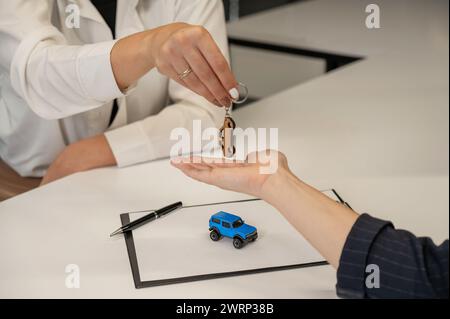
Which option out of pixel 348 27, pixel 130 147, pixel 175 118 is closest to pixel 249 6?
pixel 348 27

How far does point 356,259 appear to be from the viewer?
0.84 m

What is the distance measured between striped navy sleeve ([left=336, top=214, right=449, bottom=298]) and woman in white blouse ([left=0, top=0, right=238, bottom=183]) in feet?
1.30

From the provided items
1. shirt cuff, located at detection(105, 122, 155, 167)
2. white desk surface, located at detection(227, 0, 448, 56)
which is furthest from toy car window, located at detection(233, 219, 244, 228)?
white desk surface, located at detection(227, 0, 448, 56)

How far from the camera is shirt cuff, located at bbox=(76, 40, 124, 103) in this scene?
1230 millimetres

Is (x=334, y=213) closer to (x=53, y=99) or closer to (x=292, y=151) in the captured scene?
(x=292, y=151)

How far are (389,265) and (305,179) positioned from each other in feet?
1.44

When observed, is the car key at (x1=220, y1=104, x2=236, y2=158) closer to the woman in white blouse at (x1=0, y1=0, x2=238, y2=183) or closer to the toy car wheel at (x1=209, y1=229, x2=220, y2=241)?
the woman in white blouse at (x1=0, y1=0, x2=238, y2=183)

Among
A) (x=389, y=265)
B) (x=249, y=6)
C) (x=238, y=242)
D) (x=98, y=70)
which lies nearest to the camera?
(x=389, y=265)

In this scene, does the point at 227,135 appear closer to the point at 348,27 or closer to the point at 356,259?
the point at 356,259

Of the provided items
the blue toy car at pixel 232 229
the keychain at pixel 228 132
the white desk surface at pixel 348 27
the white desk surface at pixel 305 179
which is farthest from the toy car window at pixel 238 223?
the white desk surface at pixel 348 27

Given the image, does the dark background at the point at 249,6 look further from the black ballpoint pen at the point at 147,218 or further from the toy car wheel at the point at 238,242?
the toy car wheel at the point at 238,242
